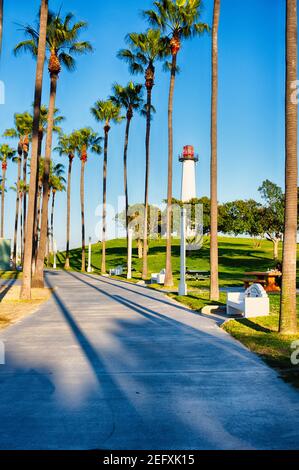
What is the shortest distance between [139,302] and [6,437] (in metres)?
13.1

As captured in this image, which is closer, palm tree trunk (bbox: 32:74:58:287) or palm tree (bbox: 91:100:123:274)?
palm tree trunk (bbox: 32:74:58:287)

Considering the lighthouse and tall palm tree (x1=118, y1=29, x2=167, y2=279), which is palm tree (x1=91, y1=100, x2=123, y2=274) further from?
the lighthouse

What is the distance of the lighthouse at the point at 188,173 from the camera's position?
94.6m

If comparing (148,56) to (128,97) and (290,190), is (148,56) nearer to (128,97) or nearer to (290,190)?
(128,97)

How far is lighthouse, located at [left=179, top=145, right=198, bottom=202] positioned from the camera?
94.6 m

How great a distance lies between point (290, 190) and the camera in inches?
408

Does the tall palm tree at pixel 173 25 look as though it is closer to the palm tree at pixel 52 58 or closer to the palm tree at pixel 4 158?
the palm tree at pixel 52 58

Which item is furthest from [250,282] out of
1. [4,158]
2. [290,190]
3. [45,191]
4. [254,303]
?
[4,158]

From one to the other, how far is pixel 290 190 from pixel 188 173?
8573 centimetres

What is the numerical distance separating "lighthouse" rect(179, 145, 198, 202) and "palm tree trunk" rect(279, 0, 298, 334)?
8269 centimetres

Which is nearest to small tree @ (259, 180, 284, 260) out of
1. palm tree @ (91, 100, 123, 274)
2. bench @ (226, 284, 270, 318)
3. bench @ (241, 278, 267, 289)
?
palm tree @ (91, 100, 123, 274)

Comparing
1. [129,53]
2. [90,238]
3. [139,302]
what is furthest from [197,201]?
[139,302]
